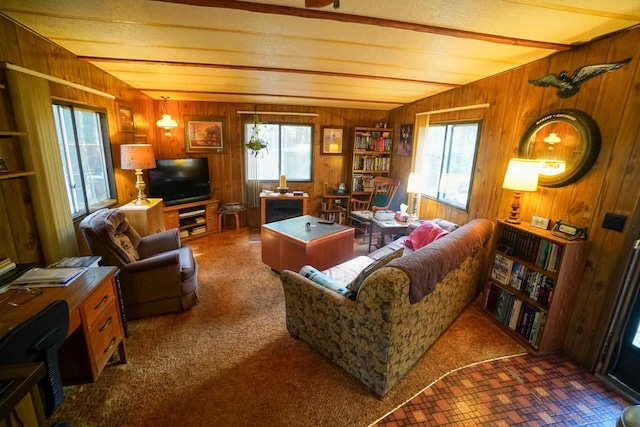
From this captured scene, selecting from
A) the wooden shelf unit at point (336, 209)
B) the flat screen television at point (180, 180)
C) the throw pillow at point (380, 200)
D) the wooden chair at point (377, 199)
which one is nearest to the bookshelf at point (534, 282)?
the wooden chair at point (377, 199)

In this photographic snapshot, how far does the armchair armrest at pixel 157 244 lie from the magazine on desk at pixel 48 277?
1.13m

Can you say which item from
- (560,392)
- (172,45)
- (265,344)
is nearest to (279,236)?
(265,344)

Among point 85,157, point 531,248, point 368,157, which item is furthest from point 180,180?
point 531,248

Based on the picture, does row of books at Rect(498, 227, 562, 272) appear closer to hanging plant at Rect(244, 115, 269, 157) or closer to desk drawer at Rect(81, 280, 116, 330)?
desk drawer at Rect(81, 280, 116, 330)

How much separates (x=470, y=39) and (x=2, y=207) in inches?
134

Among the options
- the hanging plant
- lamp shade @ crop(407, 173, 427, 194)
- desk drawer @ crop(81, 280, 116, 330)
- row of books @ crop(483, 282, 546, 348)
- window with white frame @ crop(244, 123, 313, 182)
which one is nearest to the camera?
desk drawer @ crop(81, 280, 116, 330)

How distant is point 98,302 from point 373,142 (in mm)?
A: 4575

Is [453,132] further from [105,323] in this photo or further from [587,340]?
[105,323]

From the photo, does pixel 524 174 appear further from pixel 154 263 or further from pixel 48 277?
pixel 48 277

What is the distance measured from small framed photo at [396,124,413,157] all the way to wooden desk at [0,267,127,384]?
4.25 metres

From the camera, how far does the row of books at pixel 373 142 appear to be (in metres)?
5.07

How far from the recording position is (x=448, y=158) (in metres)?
3.70

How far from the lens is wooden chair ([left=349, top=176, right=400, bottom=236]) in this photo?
188 inches

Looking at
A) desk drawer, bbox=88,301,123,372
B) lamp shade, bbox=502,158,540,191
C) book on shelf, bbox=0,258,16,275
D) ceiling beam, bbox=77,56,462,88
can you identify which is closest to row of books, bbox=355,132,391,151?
ceiling beam, bbox=77,56,462,88
